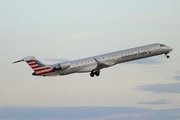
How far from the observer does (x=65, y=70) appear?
168ft

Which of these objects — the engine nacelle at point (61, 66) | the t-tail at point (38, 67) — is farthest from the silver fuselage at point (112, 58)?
the t-tail at point (38, 67)

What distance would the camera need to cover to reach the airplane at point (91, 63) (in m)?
50.7

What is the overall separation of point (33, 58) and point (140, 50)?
46.9 feet

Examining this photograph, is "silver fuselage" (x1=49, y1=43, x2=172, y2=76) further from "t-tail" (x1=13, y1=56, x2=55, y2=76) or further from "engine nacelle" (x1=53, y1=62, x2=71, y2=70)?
"t-tail" (x1=13, y1=56, x2=55, y2=76)

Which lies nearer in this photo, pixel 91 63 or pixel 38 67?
pixel 38 67

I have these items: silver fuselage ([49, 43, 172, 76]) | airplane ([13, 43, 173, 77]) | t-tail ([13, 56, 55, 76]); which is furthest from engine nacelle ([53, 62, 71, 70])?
t-tail ([13, 56, 55, 76])

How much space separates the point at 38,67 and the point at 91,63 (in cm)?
677

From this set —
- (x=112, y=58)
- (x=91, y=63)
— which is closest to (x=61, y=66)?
(x=91, y=63)

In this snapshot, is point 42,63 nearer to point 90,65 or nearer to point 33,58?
point 33,58

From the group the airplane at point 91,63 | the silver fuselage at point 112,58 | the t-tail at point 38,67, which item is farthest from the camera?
the silver fuselage at point 112,58

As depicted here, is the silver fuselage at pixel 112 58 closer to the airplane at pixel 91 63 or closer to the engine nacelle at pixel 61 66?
the airplane at pixel 91 63

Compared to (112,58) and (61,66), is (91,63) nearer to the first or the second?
(112,58)

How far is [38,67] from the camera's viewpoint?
50.7m

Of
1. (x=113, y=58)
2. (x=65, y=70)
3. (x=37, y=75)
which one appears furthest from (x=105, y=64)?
(x=37, y=75)
